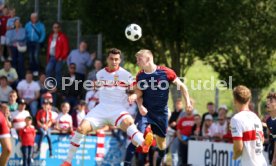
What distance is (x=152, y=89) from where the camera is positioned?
53.5 feet

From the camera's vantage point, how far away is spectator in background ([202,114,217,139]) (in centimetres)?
2452

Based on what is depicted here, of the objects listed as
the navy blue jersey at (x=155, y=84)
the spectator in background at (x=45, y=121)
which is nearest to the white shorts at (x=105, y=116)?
the navy blue jersey at (x=155, y=84)

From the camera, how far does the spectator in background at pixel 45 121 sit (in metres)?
24.2

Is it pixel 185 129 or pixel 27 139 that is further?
pixel 185 129

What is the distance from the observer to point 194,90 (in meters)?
27.7

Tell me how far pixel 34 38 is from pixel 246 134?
17.5m

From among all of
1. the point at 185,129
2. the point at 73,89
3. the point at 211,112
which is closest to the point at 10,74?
the point at 73,89

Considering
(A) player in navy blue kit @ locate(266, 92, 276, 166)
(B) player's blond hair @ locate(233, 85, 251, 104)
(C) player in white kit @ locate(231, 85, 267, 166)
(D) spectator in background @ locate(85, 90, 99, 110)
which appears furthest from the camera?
(D) spectator in background @ locate(85, 90, 99, 110)

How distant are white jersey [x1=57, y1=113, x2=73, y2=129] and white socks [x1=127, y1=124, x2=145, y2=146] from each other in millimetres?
8903

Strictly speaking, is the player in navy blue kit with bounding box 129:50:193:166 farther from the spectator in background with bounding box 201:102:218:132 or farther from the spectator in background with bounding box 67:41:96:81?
the spectator in background with bounding box 67:41:96:81

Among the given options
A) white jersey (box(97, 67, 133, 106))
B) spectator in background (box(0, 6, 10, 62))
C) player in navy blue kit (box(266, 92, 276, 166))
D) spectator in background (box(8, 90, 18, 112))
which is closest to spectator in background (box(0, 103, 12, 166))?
white jersey (box(97, 67, 133, 106))

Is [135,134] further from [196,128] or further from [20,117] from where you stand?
[196,128]

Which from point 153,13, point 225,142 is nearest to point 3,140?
point 225,142

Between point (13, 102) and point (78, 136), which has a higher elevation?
point (13, 102)
